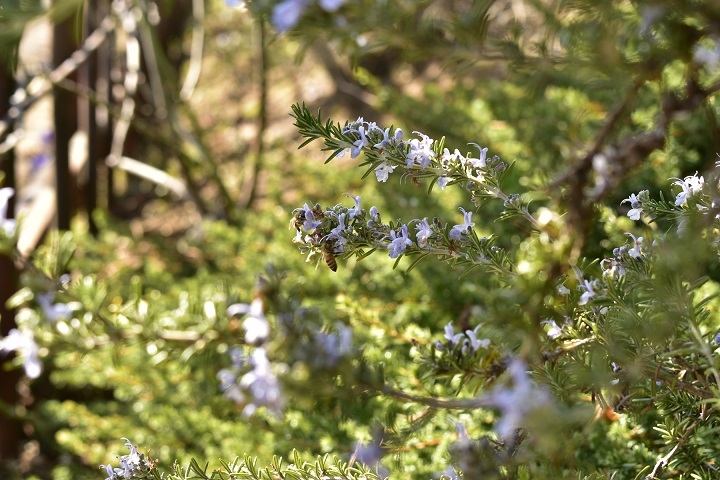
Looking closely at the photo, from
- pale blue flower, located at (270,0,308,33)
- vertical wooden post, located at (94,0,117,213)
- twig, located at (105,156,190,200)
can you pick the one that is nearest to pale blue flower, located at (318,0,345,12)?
pale blue flower, located at (270,0,308,33)

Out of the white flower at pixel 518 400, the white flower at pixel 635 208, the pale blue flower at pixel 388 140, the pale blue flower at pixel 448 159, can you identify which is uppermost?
the white flower at pixel 518 400

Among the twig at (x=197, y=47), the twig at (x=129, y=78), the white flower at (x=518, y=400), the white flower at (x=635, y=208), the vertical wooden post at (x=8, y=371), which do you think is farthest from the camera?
the twig at (x=197, y=47)

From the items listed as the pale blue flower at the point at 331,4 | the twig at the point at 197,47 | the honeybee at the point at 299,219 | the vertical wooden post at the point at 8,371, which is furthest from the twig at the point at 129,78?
the pale blue flower at the point at 331,4

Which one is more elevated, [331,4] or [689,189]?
[331,4]

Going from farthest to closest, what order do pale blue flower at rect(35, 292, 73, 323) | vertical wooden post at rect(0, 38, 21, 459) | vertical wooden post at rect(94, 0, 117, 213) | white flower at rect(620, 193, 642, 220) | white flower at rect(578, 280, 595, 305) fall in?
vertical wooden post at rect(94, 0, 117, 213)
vertical wooden post at rect(0, 38, 21, 459)
pale blue flower at rect(35, 292, 73, 323)
white flower at rect(620, 193, 642, 220)
white flower at rect(578, 280, 595, 305)

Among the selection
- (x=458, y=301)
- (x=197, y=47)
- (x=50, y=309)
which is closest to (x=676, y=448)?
(x=458, y=301)

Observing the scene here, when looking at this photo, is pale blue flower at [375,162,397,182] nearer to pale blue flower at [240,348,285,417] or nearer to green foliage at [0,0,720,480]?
green foliage at [0,0,720,480]

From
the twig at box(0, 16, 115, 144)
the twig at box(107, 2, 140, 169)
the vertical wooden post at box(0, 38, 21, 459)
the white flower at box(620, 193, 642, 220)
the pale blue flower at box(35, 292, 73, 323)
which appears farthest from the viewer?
the twig at box(107, 2, 140, 169)

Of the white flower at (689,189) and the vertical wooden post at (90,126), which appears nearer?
the white flower at (689,189)

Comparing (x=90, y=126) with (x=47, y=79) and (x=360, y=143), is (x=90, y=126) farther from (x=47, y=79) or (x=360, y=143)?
(x=360, y=143)

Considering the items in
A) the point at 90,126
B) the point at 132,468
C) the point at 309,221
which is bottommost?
the point at 90,126

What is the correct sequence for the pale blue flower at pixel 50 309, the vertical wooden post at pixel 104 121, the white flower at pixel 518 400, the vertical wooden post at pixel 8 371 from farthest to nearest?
the vertical wooden post at pixel 104 121, the vertical wooden post at pixel 8 371, the pale blue flower at pixel 50 309, the white flower at pixel 518 400

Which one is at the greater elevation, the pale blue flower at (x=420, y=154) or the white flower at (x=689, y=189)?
the pale blue flower at (x=420, y=154)

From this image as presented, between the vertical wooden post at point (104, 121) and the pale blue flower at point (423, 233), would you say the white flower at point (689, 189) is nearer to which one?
the pale blue flower at point (423, 233)
